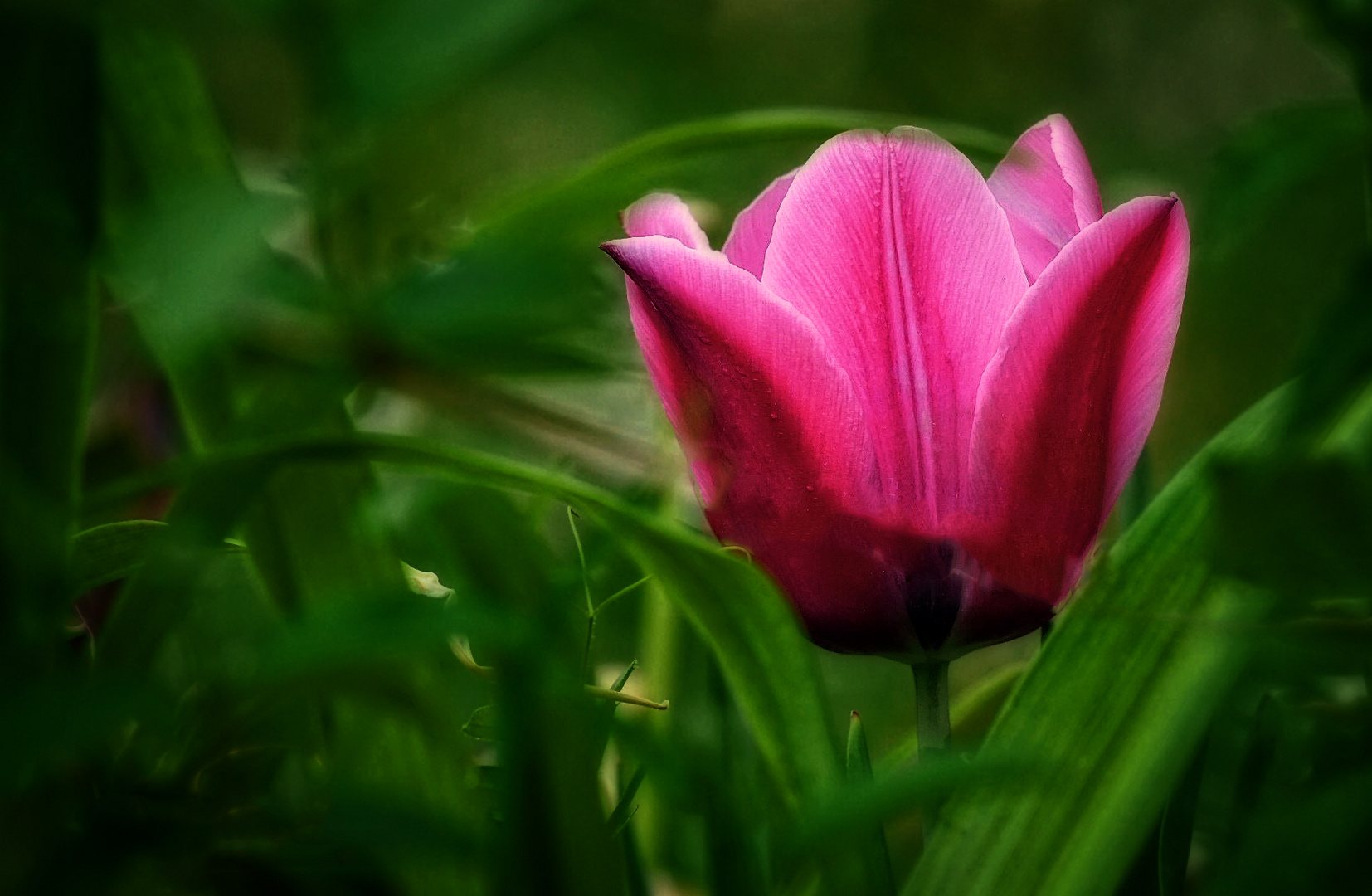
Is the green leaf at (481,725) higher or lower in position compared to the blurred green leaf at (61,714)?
lower

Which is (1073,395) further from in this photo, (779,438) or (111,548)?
(111,548)

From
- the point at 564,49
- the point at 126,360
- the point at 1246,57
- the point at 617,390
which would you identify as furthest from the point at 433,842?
the point at 1246,57

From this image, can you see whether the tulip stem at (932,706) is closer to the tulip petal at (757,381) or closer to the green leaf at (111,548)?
the tulip petal at (757,381)

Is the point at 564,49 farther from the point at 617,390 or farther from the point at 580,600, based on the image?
the point at 580,600

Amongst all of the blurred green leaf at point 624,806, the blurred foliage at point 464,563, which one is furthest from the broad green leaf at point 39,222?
the blurred green leaf at point 624,806

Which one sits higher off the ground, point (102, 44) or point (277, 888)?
point (102, 44)

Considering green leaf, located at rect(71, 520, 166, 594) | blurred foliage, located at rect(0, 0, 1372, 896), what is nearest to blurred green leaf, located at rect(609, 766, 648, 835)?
blurred foliage, located at rect(0, 0, 1372, 896)

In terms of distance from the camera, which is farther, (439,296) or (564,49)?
(564,49)

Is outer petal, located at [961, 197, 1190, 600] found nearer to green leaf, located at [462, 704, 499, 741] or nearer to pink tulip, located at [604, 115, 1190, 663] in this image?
pink tulip, located at [604, 115, 1190, 663]
